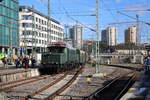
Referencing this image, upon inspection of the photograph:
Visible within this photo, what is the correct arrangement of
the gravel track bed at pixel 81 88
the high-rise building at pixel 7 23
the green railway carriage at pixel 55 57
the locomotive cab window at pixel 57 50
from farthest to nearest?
1. the high-rise building at pixel 7 23
2. the locomotive cab window at pixel 57 50
3. the green railway carriage at pixel 55 57
4. the gravel track bed at pixel 81 88

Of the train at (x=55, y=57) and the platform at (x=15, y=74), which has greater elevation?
A: the train at (x=55, y=57)

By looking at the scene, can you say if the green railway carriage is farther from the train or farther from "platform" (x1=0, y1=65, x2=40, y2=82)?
"platform" (x1=0, y1=65, x2=40, y2=82)

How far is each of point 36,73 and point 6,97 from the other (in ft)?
52.6

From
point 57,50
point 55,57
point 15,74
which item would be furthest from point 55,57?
point 15,74

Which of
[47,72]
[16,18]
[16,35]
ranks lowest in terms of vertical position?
[47,72]

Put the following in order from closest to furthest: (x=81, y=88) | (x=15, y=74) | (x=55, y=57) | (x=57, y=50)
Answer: (x=81, y=88)
(x=15, y=74)
(x=55, y=57)
(x=57, y=50)

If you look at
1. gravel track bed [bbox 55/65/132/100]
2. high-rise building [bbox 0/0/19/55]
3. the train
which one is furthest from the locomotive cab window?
high-rise building [bbox 0/0/19/55]

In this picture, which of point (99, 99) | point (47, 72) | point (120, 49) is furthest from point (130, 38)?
point (99, 99)

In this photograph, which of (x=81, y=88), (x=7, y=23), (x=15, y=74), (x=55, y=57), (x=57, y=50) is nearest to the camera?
(x=81, y=88)

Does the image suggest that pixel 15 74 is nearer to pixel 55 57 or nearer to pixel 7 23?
pixel 55 57

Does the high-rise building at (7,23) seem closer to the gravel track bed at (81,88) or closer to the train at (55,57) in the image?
the train at (55,57)

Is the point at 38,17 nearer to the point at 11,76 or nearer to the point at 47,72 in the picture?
the point at 47,72

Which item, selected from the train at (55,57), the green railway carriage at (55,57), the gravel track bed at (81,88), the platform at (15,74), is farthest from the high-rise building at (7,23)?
the gravel track bed at (81,88)

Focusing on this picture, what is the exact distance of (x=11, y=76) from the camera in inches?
854
